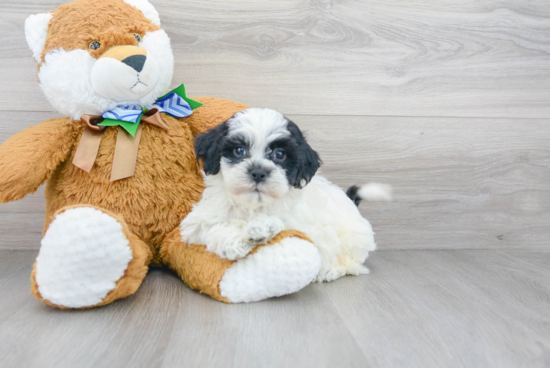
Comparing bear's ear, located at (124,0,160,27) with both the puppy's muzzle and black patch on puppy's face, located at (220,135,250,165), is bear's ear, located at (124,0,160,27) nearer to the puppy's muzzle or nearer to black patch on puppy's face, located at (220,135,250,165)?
black patch on puppy's face, located at (220,135,250,165)

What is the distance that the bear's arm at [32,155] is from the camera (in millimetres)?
1020

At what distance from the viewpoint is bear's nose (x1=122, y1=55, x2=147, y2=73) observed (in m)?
1.06

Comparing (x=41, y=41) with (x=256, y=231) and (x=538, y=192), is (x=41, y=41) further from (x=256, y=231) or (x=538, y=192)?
(x=538, y=192)

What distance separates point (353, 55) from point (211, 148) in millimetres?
755

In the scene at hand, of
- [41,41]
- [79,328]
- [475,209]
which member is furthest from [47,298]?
[475,209]

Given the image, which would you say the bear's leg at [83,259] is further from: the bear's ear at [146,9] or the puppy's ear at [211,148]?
the bear's ear at [146,9]

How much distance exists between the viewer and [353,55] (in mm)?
1534

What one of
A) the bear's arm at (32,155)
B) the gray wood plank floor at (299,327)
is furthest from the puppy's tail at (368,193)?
the bear's arm at (32,155)

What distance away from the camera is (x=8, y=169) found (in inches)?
39.9

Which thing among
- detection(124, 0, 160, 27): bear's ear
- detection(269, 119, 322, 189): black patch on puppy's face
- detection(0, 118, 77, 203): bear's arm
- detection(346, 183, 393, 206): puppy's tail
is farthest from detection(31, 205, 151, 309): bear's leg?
detection(346, 183, 393, 206): puppy's tail

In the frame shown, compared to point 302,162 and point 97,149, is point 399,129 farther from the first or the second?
point 97,149

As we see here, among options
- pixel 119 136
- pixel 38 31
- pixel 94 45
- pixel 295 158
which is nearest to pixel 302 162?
pixel 295 158

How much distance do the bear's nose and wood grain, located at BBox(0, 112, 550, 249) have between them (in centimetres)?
62

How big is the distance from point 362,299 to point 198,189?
0.55 meters
